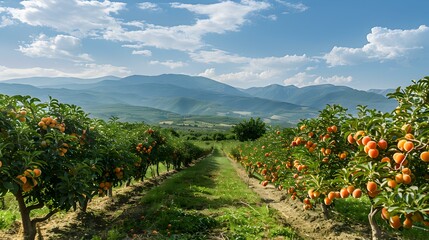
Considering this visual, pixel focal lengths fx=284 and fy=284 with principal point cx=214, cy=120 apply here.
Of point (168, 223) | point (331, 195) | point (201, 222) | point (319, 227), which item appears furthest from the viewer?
point (319, 227)

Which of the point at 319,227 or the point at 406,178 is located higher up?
the point at 406,178

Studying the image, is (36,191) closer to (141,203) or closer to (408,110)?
(141,203)

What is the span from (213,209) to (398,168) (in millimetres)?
9295

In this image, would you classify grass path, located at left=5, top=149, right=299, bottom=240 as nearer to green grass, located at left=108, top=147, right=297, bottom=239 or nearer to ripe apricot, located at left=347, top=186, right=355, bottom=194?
green grass, located at left=108, top=147, right=297, bottom=239

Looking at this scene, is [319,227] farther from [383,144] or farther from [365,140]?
[383,144]

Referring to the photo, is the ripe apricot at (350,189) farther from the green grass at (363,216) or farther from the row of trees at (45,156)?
the row of trees at (45,156)

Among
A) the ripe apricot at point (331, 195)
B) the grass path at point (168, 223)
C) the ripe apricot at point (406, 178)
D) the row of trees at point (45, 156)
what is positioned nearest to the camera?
the ripe apricot at point (406, 178)

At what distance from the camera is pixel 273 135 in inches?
752

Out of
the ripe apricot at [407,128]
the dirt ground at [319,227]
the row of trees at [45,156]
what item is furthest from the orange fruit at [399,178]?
the row of trees at [45,156]

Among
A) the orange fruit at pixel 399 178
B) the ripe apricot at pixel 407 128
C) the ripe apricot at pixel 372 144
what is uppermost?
the ripe apricot at pixel 407 128

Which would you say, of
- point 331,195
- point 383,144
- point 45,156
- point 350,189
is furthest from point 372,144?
point 45,156

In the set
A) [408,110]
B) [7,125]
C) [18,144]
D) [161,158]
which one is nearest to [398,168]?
[408,110]

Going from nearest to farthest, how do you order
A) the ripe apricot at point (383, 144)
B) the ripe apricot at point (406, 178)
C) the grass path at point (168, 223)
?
the ripe apricot at point (406, 178), the ripe apricot at point (383, 144), the grass path at point (168, 223)

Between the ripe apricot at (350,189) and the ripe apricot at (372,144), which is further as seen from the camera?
the ripe apricot at (350,189)
